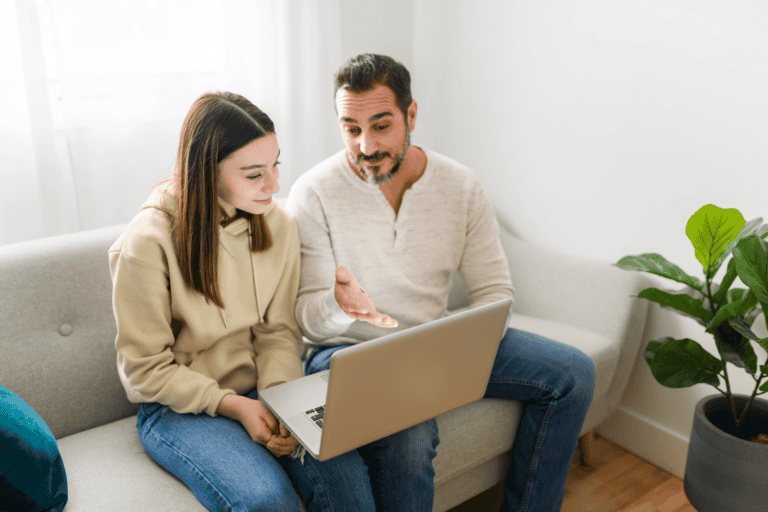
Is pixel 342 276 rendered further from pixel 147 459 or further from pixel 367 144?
pixel 147 459

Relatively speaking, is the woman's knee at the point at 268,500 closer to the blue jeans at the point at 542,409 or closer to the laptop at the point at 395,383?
the laptop at the point at 395,383

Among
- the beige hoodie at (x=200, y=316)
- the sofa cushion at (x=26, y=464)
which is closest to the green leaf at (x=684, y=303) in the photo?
the beige hoodie at (x=200, y=316)

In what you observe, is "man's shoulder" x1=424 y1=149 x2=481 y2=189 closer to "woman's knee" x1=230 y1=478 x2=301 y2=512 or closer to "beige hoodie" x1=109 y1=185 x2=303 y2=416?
"beige hoodie" x1=109 y1=185 x2=303 y2=416

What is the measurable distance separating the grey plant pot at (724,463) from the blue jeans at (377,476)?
2.04 ft

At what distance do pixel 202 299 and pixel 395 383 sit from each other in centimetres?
46

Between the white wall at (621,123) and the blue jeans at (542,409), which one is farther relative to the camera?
the white wall at (621,123)

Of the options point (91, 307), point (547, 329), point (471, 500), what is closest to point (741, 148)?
point (547, 329)

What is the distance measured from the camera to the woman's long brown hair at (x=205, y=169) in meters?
1.09

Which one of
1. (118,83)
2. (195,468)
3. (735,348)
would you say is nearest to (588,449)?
(735,348)

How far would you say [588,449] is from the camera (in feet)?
5.72

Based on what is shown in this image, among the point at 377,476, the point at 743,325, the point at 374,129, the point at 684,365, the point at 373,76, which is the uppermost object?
the point at 373,76

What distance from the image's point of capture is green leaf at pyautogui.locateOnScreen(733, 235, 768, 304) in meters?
1.16

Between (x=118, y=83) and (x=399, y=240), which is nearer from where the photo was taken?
(x=399, y=240)

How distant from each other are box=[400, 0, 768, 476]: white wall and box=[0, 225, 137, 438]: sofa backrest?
1.33m
